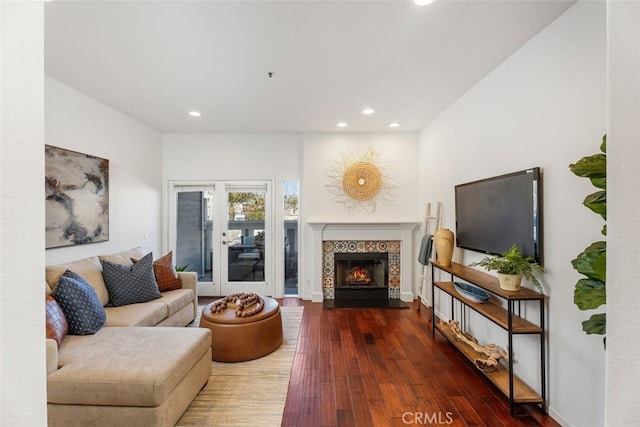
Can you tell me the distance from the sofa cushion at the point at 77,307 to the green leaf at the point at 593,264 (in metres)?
3.25

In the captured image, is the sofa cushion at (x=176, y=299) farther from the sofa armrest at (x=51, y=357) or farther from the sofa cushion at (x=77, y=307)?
the sofa armrest at (x=51, y=357)

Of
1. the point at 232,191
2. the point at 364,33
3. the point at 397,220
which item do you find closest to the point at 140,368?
the point at 364,33

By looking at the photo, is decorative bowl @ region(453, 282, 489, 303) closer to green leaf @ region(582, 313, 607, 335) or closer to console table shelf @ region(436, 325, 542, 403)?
console table shelf @ region(436, 325, 542, 403)

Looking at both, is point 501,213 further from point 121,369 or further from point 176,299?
point 176,299

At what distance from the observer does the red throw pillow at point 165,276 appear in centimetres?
349

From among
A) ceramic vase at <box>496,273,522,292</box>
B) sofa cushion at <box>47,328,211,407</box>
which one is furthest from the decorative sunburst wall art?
sofa cushion at <box>47,328,211,407</box>

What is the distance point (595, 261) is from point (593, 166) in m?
0.45

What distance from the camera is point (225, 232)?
16.0 feet

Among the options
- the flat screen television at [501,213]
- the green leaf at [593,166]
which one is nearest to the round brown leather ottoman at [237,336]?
the flat screen television at [501,213]

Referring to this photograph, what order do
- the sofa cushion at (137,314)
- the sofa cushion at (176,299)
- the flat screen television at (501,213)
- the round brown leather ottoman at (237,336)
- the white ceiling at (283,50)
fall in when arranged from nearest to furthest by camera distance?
1. the white ceiling at (283,50)
2. the flat screen television at (501,213)
3. the sofa cushion at (137,314)
4. the round brown leather ottoman at (237,336)
5. the sofa cushion at (176,299)

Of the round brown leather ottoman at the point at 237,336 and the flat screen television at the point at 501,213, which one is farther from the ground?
the flat screen television at the point at 501,213

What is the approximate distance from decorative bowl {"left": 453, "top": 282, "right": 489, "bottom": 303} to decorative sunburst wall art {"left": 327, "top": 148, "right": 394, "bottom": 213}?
2.01 meters

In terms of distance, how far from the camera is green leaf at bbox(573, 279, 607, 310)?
1368mm

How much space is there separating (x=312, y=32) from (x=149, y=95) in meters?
2.16
